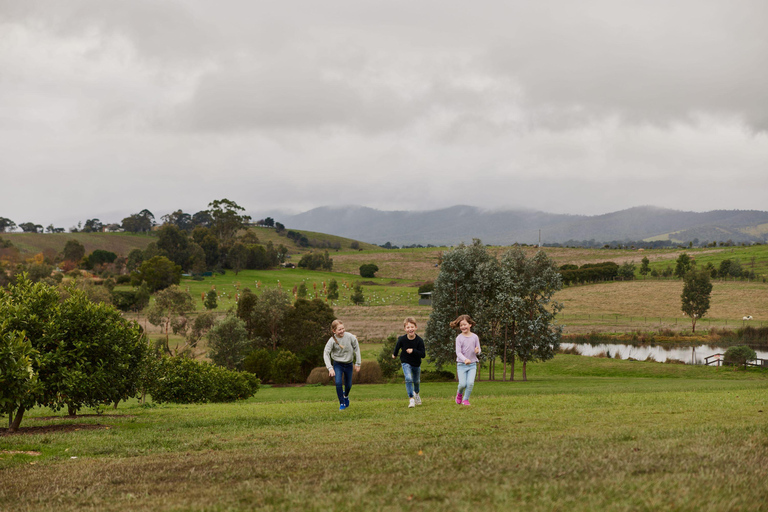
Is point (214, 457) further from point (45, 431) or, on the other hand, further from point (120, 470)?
point (45, 431)

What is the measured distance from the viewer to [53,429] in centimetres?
1506

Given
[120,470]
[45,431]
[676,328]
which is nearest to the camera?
[120,470]

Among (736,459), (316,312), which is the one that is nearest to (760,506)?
(736,459)

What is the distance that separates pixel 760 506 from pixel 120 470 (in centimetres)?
862

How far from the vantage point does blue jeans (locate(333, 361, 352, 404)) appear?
15360mm

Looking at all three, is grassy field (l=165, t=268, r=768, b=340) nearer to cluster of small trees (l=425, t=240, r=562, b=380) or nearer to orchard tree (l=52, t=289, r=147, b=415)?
cluster of small trees (l=425, t=240, r=562, b=380)

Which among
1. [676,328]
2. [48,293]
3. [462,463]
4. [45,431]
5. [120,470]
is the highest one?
[48,293]

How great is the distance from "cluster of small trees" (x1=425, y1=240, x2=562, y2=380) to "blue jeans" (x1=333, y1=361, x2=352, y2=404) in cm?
2496

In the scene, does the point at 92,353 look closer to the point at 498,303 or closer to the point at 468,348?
the point at 468,348

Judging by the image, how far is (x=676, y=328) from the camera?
79.4 metres

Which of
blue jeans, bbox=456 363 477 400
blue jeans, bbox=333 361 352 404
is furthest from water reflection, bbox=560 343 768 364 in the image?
blue jeans, bbox=333 361 352 404

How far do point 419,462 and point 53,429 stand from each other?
1204cm

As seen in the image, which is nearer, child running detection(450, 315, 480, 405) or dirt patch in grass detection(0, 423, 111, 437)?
dirt patch in grass detection(0, 423, 111, 437)

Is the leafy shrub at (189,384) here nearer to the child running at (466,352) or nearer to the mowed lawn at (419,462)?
the mowed lawn at (419,462)
